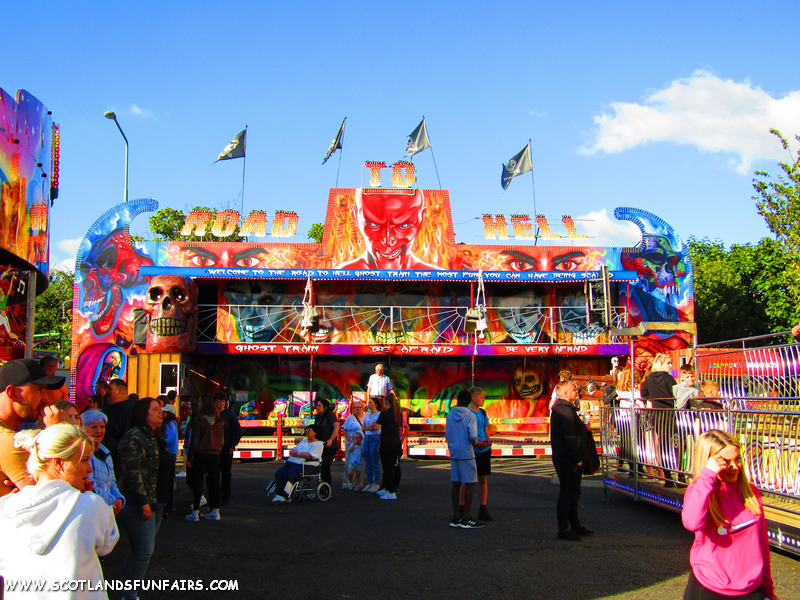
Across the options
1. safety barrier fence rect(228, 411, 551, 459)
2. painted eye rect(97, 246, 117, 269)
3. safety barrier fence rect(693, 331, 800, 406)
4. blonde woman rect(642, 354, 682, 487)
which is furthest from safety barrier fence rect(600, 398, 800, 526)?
painted eye rect(97, 246, 117, 269)

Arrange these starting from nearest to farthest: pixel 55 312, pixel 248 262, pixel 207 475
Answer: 1. pixel 207 475
2. pixel 248 262
3. pixel 55 312

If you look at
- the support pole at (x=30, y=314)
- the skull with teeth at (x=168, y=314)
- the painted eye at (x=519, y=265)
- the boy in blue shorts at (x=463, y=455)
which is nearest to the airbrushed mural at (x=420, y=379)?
the painted eye at (x=519, y=265)

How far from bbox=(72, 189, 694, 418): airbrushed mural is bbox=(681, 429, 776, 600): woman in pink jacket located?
56.3ft

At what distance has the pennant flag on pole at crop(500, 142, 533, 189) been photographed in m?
23.7

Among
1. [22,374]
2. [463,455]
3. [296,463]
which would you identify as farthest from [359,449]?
[22,374]

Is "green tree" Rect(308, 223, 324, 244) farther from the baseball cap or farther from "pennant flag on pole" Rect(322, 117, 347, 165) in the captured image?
the baseball cap

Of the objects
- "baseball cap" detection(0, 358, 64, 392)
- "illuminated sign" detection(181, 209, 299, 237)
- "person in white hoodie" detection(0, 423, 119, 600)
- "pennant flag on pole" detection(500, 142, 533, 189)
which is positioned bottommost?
"person in white hoodie" detection(0, 423, 119, 600)

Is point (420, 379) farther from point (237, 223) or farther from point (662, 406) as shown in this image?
point (662, 406)

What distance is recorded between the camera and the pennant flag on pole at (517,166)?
2373cm

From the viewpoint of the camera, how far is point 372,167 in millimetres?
22016

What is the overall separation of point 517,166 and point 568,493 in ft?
58.4

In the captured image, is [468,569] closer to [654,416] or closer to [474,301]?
[654,416]

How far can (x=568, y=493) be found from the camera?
755 centimetres

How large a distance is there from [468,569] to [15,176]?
9.67m
